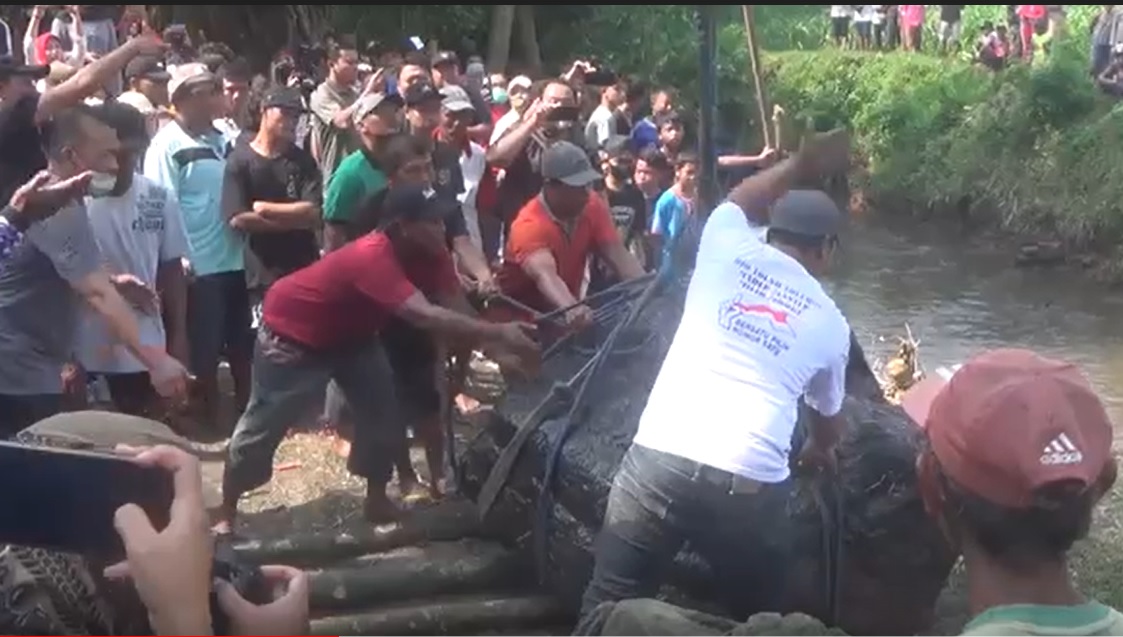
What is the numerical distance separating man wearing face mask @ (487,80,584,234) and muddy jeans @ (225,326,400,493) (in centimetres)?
253

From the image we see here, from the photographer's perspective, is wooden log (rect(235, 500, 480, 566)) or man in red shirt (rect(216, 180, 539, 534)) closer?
man in red shirt (rect(216, 180, 539, 534))

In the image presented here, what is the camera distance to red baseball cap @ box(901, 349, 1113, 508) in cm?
221

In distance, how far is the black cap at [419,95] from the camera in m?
8.13

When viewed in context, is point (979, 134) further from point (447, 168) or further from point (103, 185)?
point (103, 185)

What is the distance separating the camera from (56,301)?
562cm

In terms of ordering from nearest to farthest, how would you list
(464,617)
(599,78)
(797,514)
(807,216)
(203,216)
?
(807,216) < (797,514) < (464,617) < (203,216) < (599,78)

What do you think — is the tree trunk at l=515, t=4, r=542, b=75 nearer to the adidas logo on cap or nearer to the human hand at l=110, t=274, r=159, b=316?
the human hand at l=110, t=274, r=159, b=316

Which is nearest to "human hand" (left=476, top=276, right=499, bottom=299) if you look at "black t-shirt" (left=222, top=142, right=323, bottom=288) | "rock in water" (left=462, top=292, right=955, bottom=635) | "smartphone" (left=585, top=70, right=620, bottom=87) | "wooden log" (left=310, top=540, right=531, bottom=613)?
"rock in water" (left=462, top=292, right=955, bottom=635)

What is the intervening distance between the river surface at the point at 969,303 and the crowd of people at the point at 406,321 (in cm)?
480

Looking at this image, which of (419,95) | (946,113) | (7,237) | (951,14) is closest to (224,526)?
(7,237)

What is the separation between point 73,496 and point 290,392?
393 centimetres

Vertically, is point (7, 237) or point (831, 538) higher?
point (7, 237)

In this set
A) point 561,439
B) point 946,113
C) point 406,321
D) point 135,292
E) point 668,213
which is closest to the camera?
point 561,439

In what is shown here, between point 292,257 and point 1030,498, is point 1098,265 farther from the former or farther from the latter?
point 1030,498
